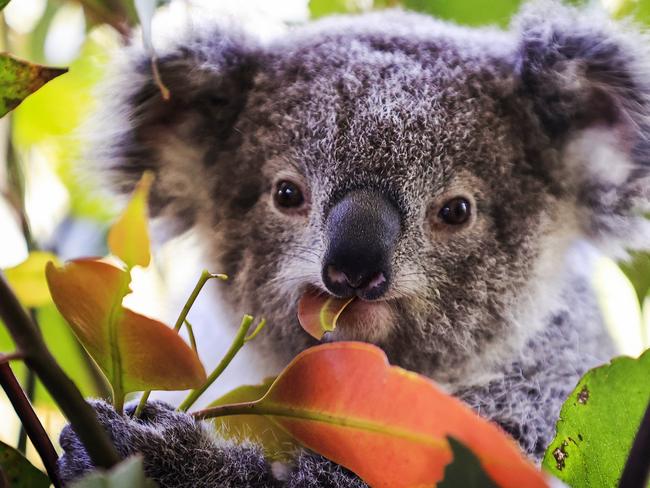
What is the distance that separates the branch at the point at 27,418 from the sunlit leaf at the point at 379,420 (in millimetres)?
218

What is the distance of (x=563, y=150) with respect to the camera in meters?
1.99

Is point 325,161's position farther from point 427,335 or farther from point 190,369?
point 190,369

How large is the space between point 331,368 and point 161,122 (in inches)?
55.0

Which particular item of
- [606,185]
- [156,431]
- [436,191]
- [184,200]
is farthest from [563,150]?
[156,431]

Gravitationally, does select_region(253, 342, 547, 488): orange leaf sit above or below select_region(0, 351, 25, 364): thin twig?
below

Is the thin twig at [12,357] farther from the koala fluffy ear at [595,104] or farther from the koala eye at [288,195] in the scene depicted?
the koala fluffy ear at [595,104]

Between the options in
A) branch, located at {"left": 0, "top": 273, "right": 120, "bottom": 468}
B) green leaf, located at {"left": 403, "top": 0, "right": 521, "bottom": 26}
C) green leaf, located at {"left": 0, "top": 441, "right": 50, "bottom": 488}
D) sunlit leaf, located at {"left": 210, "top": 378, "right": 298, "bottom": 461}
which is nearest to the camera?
branch, located at {"left": 0, "top": 273, "right": 120, "bottom": 468}

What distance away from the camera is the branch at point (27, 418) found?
2.62 feet

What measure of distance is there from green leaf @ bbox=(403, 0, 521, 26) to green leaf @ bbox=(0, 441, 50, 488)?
5.30 feet

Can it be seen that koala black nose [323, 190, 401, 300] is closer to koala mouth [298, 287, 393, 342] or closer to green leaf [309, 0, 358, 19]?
koala mouth [298, 287, 393, 342]

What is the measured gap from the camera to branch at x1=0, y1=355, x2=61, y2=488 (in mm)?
800

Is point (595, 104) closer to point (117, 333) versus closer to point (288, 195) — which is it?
point (288, 195)

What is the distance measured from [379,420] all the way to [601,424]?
0.26 m

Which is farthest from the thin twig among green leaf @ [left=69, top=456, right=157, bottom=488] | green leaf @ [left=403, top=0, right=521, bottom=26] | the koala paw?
green leaf @ [left=403, top=0, right=521, bottom=26]
